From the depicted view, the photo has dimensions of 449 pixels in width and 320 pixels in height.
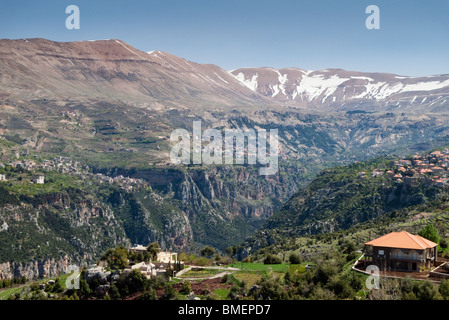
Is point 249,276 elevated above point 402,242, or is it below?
below

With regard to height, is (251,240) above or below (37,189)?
below

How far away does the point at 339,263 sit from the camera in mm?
52156

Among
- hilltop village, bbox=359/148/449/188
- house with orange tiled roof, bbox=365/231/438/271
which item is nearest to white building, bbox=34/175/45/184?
hilltop village, bbox=359/148/449/188

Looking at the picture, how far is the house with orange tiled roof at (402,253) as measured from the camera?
153 feet

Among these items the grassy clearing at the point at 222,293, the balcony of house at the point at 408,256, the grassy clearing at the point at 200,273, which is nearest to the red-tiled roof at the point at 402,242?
the balcony of house at the point at 408,256

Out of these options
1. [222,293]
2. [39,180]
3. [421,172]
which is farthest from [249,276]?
[39,180]

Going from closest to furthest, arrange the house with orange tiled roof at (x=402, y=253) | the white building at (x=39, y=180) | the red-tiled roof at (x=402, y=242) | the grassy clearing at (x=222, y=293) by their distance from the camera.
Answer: the house with orange tiled roof at (x=402, y=253), the red-tiled roof at (x=402, y=242), the grassy clearing at (x=222, y=293), the white building at (x=39, y=180)

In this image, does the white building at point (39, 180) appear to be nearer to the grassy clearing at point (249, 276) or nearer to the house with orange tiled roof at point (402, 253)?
the grassy clearing at point (249, 276)

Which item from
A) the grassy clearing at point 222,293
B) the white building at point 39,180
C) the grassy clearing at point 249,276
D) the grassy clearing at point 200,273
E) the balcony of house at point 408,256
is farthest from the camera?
the white building at point 39,180

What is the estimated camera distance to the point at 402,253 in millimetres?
47219

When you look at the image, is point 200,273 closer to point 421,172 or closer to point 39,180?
point 421,172

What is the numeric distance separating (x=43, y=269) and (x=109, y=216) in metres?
56.9
